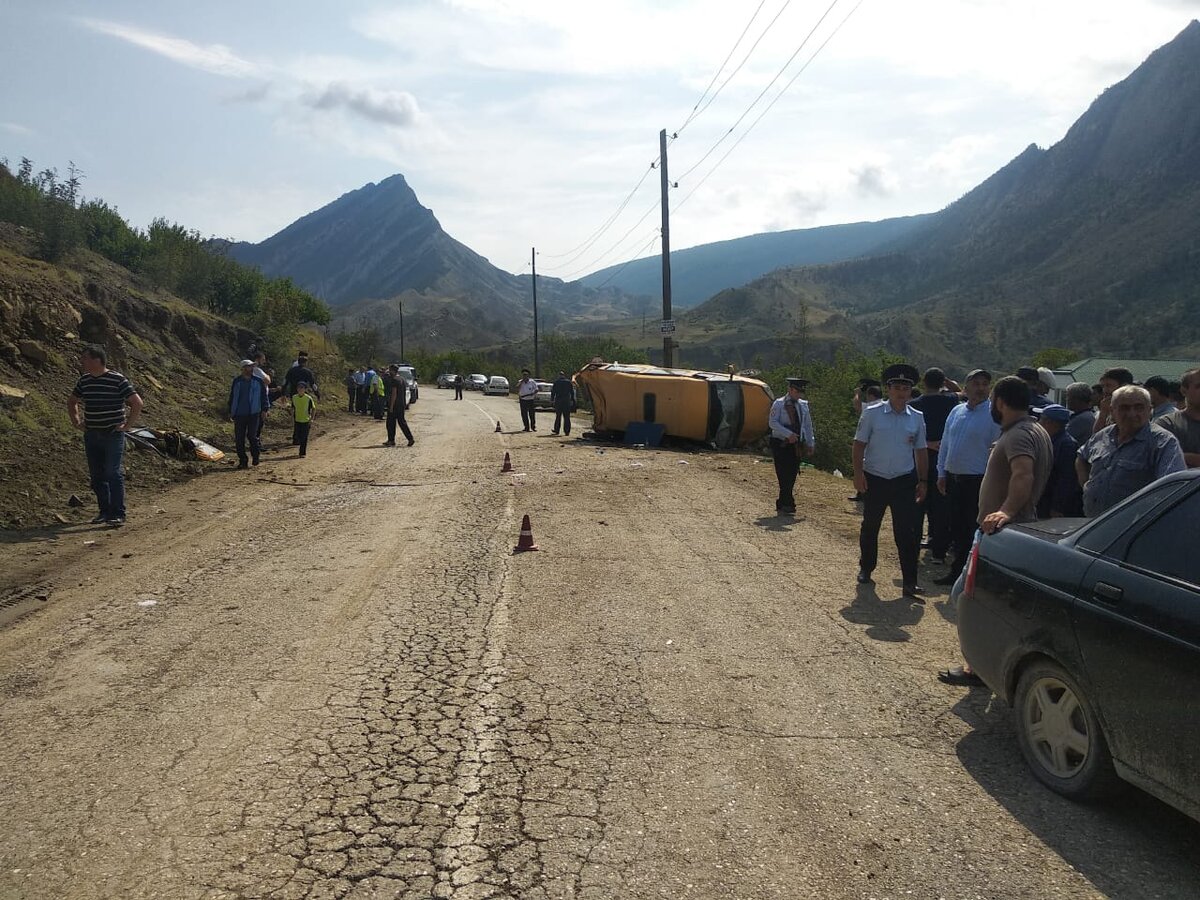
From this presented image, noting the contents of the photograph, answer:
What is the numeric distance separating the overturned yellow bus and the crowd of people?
356 inches

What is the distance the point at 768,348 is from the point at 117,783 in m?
99.9

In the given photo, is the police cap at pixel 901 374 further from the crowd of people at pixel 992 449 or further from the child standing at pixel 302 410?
the child standing at pixel 302 410

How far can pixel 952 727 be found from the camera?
4.75 meters

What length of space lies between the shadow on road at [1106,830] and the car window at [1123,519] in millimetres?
1088

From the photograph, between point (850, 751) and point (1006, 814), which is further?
point (850, 751)

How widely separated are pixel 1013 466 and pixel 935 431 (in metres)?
4.01

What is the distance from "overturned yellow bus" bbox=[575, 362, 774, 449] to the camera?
20.7 meters

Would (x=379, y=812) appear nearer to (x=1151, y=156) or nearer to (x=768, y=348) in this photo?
(x=768, y=348)

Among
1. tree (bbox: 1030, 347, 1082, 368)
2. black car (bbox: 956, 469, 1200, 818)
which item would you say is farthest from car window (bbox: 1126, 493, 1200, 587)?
tree (bbox: 1030, 347, 1082, 368)

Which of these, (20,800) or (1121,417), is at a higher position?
(1121,417)

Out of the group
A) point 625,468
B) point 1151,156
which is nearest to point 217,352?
point 625,468

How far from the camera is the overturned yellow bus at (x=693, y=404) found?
20.7 metres

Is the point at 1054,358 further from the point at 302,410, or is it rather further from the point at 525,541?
the point at 525,541

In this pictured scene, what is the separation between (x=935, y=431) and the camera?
9289 millimetres
